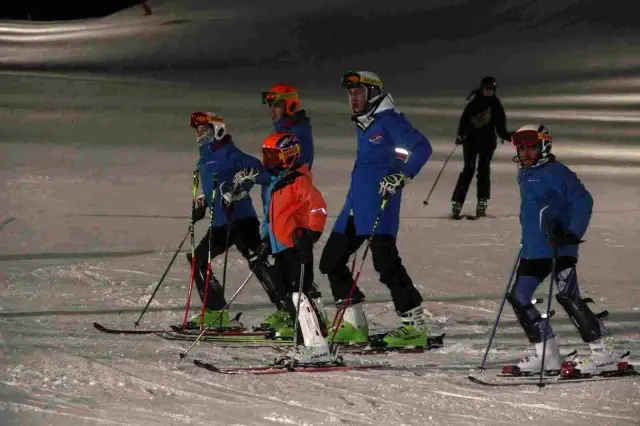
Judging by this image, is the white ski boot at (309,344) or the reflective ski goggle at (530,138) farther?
the white ski boot at (309,344)

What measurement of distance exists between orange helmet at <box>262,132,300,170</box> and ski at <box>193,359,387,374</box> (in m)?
1.01

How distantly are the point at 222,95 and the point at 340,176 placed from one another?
12043mm

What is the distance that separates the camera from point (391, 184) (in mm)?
6438

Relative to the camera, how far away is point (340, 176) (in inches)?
590

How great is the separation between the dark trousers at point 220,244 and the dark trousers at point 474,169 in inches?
193

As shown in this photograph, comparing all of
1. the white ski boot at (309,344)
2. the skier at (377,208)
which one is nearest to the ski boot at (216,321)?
the skier at (377,208)

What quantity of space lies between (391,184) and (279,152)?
1.95 ft

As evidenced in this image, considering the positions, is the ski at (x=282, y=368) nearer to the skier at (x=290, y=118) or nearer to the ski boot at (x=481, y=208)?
the skier at (x=290, y=118)

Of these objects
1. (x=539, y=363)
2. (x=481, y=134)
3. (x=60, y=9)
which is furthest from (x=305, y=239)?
(x=60, y=9)

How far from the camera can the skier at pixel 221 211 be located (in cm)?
716

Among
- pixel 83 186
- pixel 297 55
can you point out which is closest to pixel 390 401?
pixel 83 186

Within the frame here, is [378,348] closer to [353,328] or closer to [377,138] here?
[353,328]

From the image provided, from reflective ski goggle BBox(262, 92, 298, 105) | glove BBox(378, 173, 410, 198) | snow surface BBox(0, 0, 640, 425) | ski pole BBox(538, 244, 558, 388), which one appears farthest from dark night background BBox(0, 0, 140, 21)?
ski pole BBox(538, 244, 558, 388)

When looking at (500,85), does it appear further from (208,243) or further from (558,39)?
(208,243)
